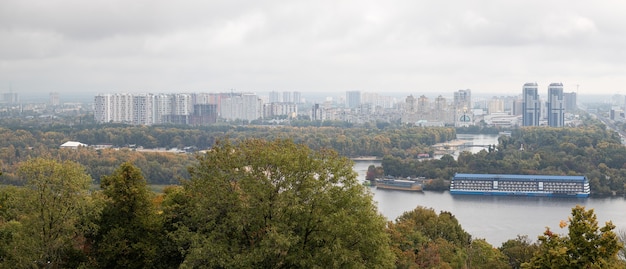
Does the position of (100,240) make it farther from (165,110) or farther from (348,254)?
(165,110)

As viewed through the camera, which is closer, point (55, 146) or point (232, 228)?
point (232, 228)

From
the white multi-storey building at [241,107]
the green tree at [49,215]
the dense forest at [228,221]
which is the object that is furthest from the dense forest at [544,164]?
A: the white multi-storey building at [241,107]

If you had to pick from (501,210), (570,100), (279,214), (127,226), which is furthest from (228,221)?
(570,100)

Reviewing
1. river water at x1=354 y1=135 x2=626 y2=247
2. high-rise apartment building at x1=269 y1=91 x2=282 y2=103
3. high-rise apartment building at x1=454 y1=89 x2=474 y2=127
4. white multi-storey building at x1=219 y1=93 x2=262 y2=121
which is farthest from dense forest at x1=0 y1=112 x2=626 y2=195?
high-rise apartment building at x1=269 y1=91 x2=282 y2=103

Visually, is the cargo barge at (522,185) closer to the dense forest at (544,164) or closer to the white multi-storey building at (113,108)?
the dense forest at (544,164)

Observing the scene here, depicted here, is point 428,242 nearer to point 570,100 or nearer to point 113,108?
point 113,108

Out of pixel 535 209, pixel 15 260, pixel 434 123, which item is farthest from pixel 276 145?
pixel 434 123
